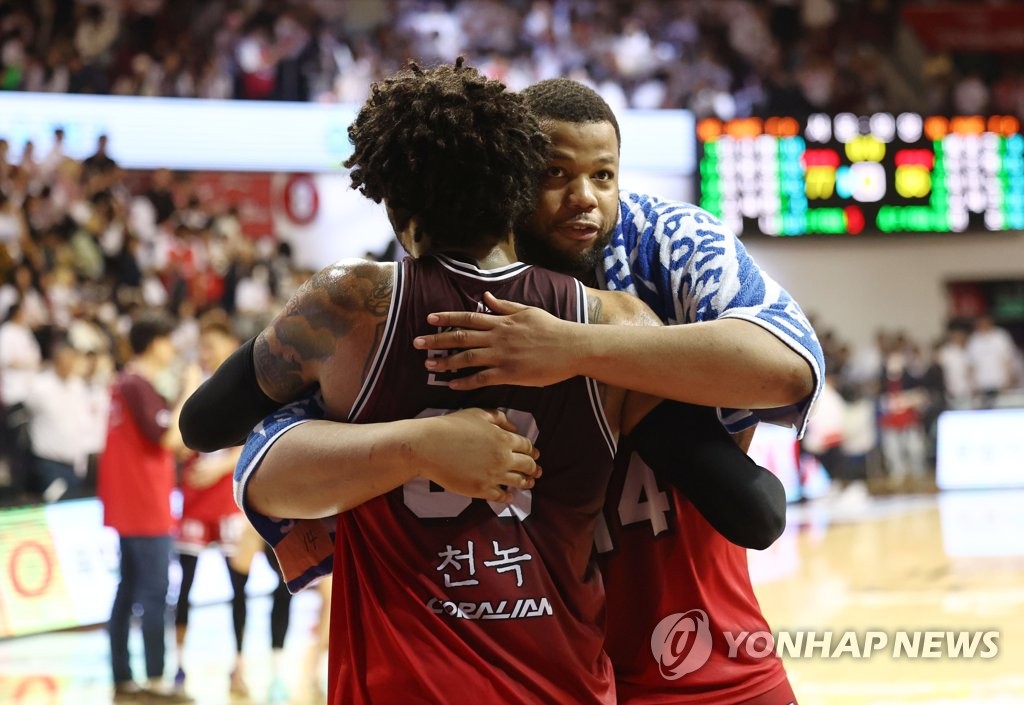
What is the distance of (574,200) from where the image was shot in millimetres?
2238

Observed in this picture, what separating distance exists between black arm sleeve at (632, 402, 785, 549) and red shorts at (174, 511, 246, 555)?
4.67 metres

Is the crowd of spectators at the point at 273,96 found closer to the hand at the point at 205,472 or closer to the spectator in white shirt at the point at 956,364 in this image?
the spectator in white shirt at the point at 956,364

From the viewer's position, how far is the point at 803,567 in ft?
31.3

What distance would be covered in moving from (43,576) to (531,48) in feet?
34.4

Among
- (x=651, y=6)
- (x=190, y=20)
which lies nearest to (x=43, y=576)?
(x=190, y=20)

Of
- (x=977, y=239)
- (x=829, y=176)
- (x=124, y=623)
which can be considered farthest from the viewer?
(x=977, y=239)

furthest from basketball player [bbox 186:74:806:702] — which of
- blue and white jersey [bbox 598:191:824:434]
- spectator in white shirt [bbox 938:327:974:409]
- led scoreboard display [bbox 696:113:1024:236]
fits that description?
spectator in white shirt [bbox 938:327:974:409]

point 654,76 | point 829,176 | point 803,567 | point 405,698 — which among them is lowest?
point 803,567

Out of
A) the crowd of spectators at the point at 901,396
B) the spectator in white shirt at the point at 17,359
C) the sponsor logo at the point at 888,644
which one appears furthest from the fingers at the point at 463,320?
the crowd of spectators at the point at 901,396

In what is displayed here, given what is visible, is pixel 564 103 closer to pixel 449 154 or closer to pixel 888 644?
pixel 449 154

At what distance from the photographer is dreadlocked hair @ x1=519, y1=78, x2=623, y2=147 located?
88.2 inches

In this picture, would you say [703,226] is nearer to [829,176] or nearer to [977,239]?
[829,176]

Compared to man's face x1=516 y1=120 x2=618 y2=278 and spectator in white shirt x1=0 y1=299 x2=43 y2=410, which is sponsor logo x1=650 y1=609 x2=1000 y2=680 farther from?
spectator in white shirt x1=0 y1=299 x2=43 y2=410

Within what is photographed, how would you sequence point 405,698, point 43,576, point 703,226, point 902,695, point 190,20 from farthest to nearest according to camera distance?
point 190,20 → point 43,576 → point 902,695 → point 703,226 → point 405,698
